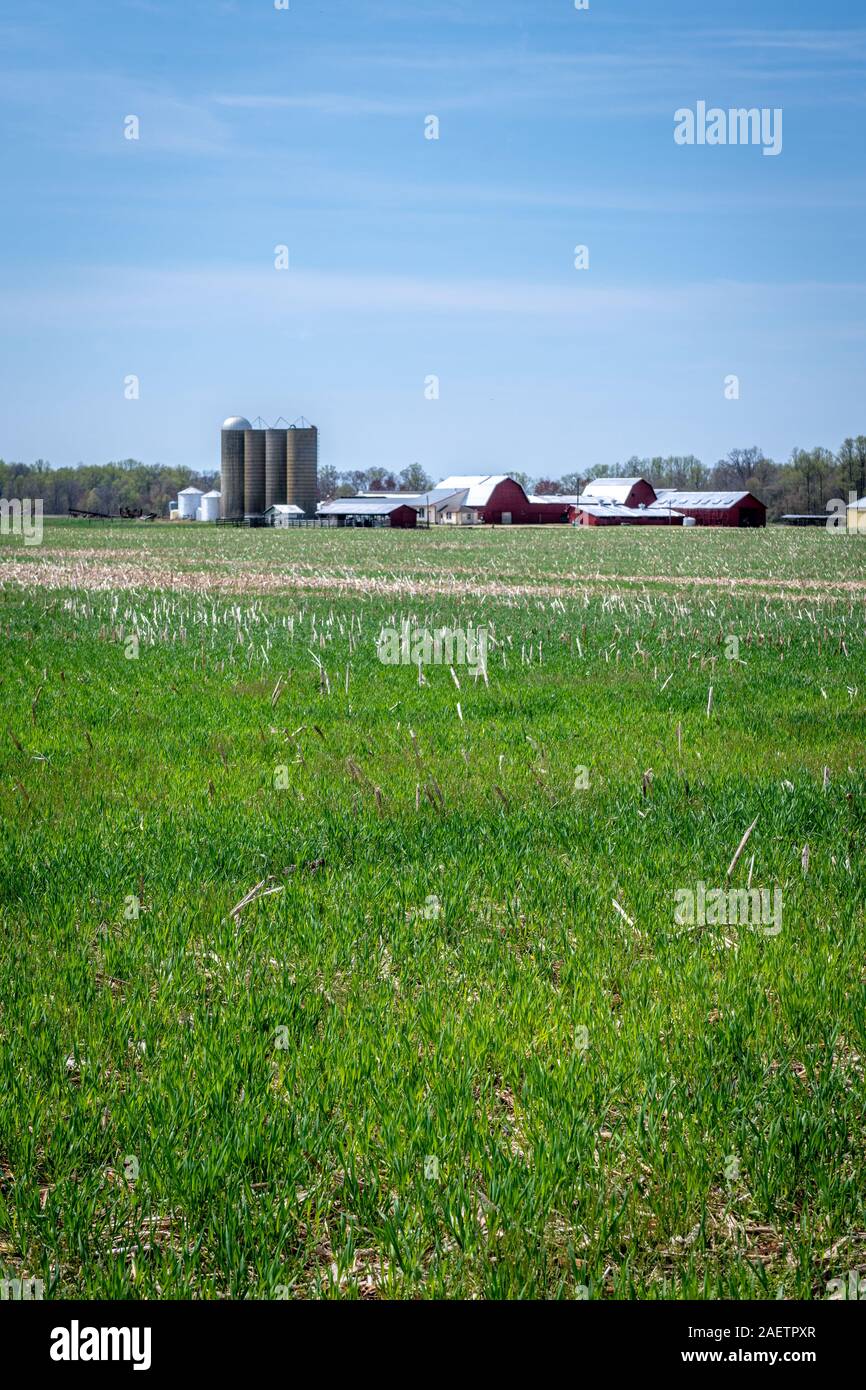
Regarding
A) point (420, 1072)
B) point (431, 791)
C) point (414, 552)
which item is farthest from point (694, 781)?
point (414, 552)

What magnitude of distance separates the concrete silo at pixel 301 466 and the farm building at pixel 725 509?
43.5 m

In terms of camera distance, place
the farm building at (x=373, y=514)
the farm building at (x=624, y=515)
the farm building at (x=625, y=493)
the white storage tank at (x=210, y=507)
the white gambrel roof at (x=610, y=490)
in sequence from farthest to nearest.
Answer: the white gambrel roof at (x=610, y=490), the farm building at (x=625, y=493), the white storage tank at (x=210, y=507), the farm building at (x=624, y=515), the farm building at (x=373, y=514)

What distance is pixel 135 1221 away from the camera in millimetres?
3750

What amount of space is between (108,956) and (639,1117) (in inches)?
112

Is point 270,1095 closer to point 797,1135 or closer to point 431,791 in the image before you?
point 797,1135

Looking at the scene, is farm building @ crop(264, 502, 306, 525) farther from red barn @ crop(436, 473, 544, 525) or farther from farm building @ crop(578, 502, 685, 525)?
farm building @ crop(578, 502, 685, 525)

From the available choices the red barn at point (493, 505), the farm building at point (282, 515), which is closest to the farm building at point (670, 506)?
the red barn at point (493, 505)

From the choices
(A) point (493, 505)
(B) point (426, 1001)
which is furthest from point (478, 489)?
(B) point (426, 1001)

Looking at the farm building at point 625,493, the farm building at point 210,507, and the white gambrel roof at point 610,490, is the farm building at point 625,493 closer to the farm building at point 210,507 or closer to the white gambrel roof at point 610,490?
the white gambrel roof at point 610,490

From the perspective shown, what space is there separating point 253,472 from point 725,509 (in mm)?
54391

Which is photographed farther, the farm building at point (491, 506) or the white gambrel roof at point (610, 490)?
the white gambrel roof at point (610, 490)

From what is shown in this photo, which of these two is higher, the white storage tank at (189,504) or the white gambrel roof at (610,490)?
the white gambrel roof at (610,490)

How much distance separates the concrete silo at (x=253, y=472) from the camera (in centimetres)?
12925

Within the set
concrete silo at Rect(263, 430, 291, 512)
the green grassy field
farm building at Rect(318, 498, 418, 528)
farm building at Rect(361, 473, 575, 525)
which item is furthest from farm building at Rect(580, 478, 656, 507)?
the green grassy field
